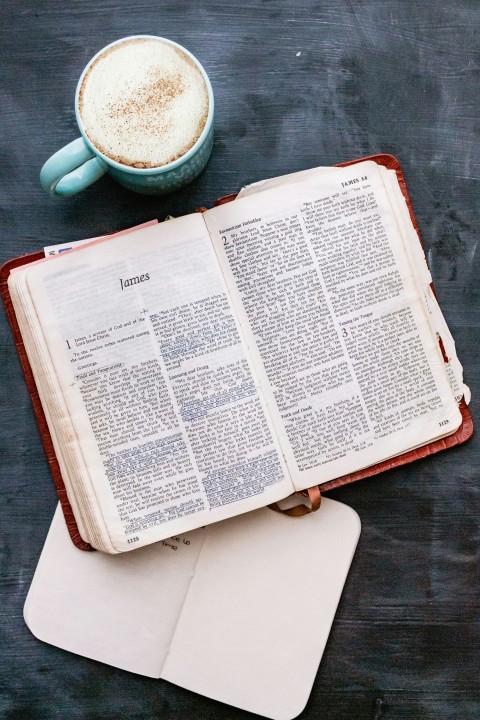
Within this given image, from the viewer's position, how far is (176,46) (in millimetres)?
548

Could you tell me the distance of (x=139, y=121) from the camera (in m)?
0.53

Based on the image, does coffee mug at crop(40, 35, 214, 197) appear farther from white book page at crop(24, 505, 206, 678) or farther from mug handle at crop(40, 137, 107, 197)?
white book page at crop(24, 505, 206, 678)

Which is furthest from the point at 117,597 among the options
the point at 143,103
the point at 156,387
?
the point at 143,103

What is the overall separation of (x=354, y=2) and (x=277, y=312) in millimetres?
311

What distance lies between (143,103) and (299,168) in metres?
0.17

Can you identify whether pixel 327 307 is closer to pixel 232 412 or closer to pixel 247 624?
pixel 232 412

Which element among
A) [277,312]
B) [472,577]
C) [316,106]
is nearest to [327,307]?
[277,312]

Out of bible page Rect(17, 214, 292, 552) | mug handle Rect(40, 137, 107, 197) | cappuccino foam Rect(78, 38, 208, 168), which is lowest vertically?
bible page Rect(17, 214, 292, 552)

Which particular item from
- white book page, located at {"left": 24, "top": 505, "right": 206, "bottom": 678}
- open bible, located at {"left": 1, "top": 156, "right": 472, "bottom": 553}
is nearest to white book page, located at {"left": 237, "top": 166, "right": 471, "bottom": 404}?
open bible, located at {"left": 1, "top": 156, "right": 472, "bottom": 553}

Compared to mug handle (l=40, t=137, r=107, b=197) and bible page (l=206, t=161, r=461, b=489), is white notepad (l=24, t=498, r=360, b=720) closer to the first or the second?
bible page (l=206, t=161, r=461, b=489)

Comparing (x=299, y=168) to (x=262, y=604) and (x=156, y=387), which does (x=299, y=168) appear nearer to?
(x=156, y=387)

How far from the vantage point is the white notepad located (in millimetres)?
625

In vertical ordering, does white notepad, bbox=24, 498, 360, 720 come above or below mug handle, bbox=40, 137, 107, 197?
below

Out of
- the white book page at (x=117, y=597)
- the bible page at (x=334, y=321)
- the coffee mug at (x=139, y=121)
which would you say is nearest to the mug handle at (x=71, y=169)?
the coffee mug at (x=139, y=121)
